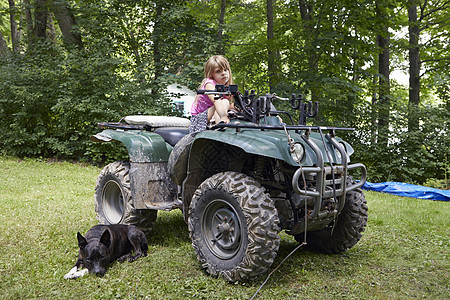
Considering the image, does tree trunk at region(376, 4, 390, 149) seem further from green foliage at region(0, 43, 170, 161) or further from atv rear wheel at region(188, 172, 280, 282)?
atv rear wheel at region(188, 172, 280, 282)

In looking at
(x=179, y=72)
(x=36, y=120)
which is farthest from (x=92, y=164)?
(x=179, y=72)

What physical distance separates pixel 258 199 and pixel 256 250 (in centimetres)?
41

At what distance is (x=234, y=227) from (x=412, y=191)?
691cm

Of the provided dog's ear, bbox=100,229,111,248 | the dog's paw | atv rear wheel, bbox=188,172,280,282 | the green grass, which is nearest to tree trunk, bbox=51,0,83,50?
the green grass

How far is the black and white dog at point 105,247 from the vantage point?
3793 mm

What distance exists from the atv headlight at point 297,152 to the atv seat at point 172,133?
1892mm

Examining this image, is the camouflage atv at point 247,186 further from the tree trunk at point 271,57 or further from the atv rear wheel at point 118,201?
the tree trunk at point 271,57

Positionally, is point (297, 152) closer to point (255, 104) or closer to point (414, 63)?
point (255, 104)

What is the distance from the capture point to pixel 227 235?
3674 millimetres

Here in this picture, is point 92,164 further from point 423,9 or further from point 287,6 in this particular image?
point 423,9

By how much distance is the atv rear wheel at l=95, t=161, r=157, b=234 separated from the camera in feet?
15.4

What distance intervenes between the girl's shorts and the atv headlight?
119 cm

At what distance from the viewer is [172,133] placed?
4996mm

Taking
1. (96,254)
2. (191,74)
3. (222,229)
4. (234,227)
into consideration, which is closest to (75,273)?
(96,254)
